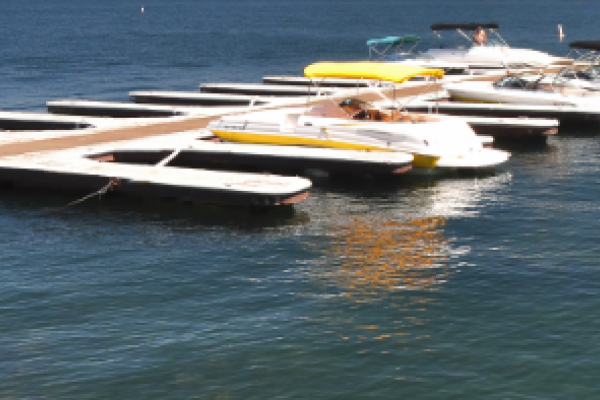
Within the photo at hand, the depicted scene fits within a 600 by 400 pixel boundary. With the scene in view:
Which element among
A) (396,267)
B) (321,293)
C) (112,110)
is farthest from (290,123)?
(112,110)

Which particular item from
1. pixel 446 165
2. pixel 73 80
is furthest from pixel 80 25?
pixel 446 165

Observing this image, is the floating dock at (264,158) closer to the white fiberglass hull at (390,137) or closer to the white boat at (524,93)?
the white fiberglass hull at (390,137)

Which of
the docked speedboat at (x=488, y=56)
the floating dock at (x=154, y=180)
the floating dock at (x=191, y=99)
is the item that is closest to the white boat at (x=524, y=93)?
the floating dock at (x=191, y=99)

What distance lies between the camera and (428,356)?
46.1ft

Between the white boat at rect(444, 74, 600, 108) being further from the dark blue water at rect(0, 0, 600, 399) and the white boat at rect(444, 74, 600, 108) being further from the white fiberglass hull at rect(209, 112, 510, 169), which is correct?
the white fiberglass hull at rect(209, 112, 510, 169)

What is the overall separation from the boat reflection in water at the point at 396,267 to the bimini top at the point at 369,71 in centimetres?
376

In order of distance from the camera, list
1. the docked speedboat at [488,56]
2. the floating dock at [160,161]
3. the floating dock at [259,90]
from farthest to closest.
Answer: the docked speedboat at [488,56] < the floating dock at [259,90] < the floating dock at [160,161]

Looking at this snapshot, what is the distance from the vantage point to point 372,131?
2638 cm

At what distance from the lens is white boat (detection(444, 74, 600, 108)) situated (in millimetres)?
35594

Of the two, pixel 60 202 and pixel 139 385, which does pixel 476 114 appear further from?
pixel 139 385

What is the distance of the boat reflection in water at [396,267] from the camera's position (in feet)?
50.2

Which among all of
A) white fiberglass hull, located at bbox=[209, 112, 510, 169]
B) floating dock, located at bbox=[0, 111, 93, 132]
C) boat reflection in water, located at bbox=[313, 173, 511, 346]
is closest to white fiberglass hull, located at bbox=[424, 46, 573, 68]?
floating dock, located at bbox=[0, 111, 93, 132]

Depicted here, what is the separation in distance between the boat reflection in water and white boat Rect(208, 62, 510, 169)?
1.20m

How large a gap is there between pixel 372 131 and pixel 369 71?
207 centimetres
